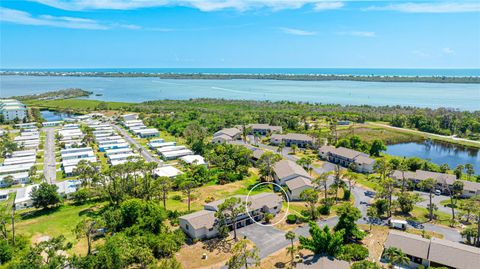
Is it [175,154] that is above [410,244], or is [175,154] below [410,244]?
below

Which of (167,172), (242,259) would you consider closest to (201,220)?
(242,259)

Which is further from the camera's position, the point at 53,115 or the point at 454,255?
the point at 53,115

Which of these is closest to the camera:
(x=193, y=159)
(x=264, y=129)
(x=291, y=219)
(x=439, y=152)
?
(x=291, y=219)

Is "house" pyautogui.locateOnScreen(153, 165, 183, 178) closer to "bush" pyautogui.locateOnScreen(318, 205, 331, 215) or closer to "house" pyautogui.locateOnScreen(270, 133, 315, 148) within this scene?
"bush" pyautogui.locateOnScreen(318, 205, 331, 215)

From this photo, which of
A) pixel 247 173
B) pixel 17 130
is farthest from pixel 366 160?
pixel 17 130

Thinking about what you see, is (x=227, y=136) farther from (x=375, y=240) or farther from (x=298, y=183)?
(x=375, y=240)

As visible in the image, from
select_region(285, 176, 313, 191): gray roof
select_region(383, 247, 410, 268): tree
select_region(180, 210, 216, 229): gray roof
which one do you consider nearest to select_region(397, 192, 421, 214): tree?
select_region(285, 176, 313, 191): gray roof

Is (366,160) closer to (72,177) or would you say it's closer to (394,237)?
(394,237)

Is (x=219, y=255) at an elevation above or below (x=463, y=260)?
below
